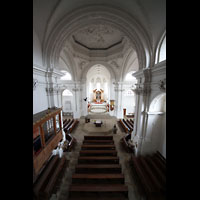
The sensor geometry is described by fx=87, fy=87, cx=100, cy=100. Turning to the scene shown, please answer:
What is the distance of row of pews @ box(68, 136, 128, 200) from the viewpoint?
133 inches

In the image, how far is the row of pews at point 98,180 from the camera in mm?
3375

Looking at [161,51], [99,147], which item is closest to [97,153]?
[99,147]

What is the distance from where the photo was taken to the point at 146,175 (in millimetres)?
3969

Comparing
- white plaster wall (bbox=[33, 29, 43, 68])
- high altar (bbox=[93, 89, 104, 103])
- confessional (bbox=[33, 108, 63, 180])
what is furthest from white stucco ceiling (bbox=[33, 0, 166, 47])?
high altar (bbox=[93, 89, 104, 103])

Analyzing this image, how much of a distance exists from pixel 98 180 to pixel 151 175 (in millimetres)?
2392

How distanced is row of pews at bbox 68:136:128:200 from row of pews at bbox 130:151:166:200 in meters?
0.87

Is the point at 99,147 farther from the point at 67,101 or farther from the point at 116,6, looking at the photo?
the point at 67,101

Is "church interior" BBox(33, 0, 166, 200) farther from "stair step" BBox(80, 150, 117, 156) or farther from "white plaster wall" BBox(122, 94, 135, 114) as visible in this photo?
"white plaster wall" BBox(122, 94, 135, 114)

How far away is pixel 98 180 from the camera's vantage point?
13.3 feet
